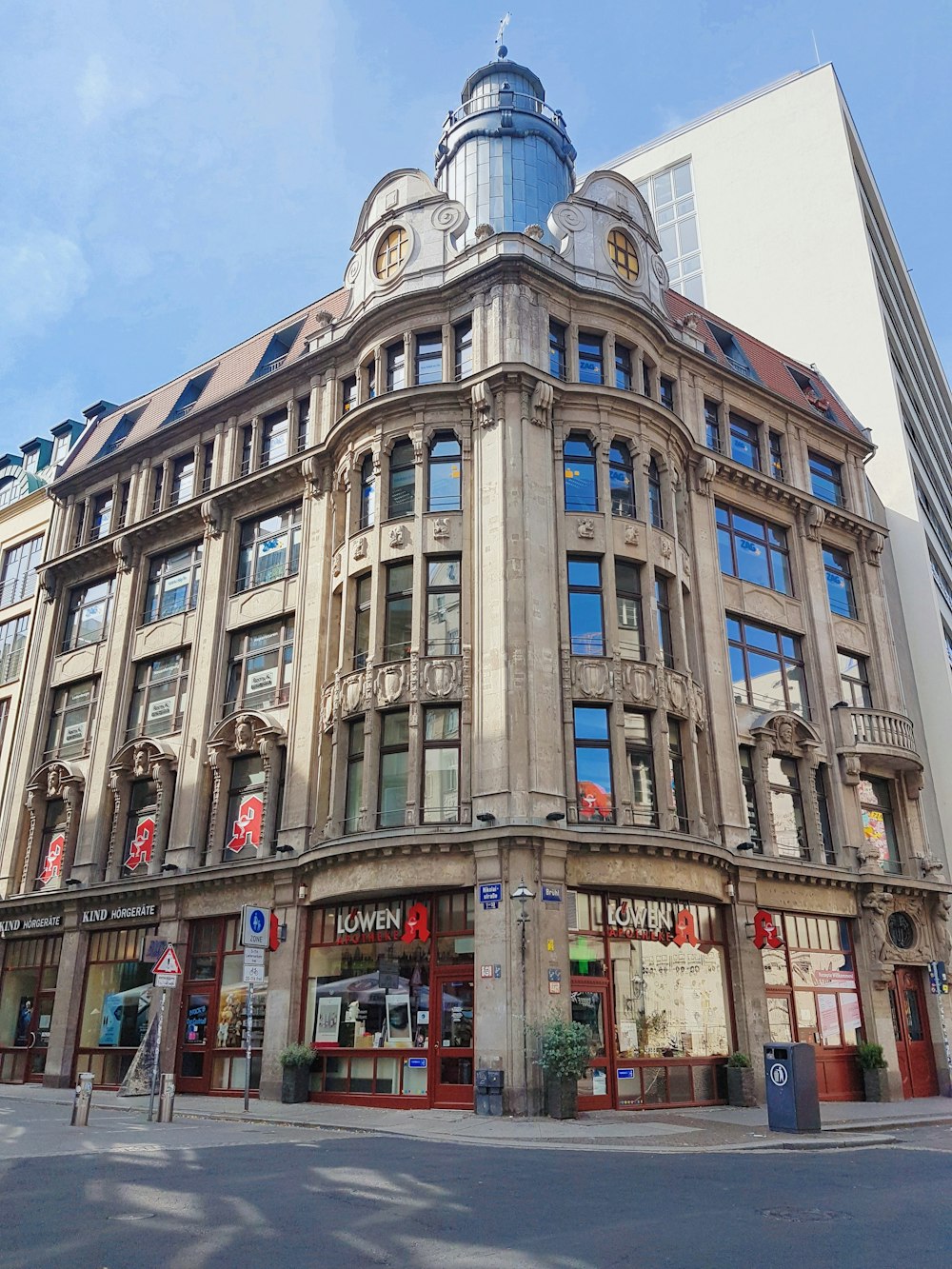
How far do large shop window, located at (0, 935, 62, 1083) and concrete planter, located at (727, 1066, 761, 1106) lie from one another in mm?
20019

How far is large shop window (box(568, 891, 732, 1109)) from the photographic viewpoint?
866 inches

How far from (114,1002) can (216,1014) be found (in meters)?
4.41

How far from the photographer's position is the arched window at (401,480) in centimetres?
2719

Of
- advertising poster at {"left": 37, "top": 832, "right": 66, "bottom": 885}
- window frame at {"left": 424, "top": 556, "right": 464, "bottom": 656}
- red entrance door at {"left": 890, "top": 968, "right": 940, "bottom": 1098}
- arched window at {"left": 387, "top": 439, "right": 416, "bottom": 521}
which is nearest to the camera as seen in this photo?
window frame at {"left": 424, "top": 556, "right": 464, "bottom": 656}

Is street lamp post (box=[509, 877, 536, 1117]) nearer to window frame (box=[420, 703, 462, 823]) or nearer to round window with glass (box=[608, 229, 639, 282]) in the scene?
window frame (box=[420, 703, 462, 823])

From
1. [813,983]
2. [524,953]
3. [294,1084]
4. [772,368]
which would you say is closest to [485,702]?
[524,953]

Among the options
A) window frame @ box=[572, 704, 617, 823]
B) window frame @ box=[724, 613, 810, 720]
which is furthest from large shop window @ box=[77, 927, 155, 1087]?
window frame @ box=[724, 613, 810, 720]

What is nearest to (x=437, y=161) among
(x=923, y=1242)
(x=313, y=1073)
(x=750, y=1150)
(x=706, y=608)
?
(x=706, y=608)

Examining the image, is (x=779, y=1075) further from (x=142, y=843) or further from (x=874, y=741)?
(x=142, y=843)

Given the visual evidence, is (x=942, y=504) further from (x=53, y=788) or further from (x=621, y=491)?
(x=53, y=788)

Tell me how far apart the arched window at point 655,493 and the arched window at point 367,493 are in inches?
300

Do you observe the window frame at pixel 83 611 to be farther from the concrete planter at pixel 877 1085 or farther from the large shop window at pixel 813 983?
the concrete planter at pixel 877 1085

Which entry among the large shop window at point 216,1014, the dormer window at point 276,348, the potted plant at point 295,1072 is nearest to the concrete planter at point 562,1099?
the potted plant at point 295,1072

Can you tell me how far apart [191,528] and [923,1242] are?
29.9 m
